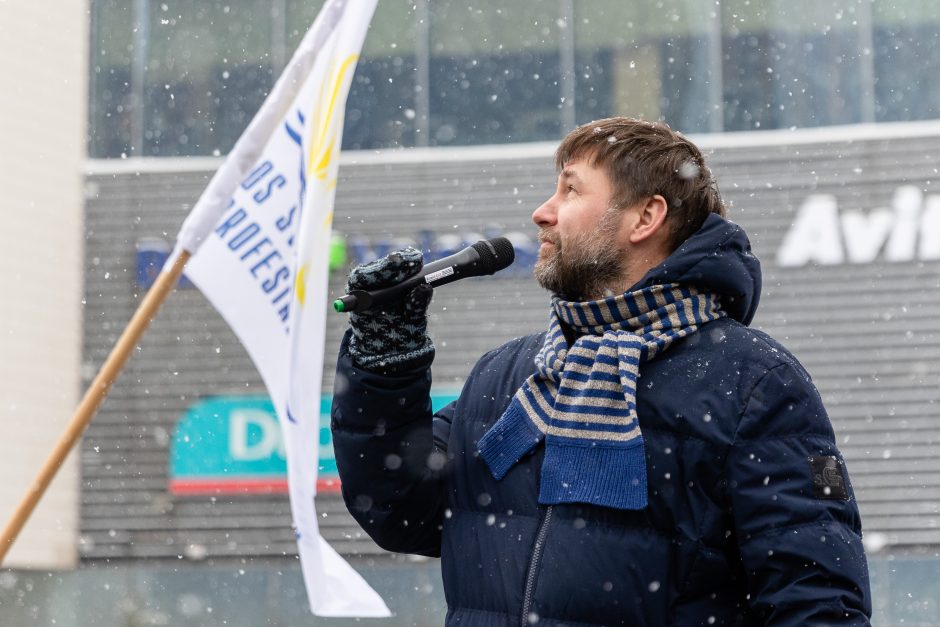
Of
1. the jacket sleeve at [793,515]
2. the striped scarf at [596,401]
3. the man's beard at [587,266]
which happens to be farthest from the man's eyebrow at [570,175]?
the jacket sleeve at [793,515]

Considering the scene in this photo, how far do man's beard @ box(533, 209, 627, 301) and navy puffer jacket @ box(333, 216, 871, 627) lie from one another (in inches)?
4.6

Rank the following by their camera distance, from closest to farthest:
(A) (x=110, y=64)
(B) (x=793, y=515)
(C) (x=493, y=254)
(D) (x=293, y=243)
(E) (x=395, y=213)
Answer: (B) (x=793, y=515), (C) (x=493, y=254), (D) (x=293, y=243), (E) (x=395, y=213), (A) (x=110, y=64)

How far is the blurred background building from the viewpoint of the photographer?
1024cm

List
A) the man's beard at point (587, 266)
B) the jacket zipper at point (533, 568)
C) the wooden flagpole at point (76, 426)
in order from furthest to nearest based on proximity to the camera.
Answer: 1. the wooden flagpole at point (76, 426)
2. the man's beard at point (587, 266)
3. the jacket zipper at point (533, 568)

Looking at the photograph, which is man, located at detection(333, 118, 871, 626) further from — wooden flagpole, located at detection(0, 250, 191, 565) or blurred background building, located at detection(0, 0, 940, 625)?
blurred background building, located at detection(0, 0, 940, 625)

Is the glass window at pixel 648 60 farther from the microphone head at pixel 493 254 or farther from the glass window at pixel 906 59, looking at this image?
the microphone head at pixel 493 254

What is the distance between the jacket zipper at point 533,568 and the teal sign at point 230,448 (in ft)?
27.7

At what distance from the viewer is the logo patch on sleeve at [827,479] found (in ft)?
6.59

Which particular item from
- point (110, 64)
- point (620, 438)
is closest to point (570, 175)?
point (620, 438)

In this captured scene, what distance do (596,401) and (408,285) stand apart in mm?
389

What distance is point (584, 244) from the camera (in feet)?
7.68

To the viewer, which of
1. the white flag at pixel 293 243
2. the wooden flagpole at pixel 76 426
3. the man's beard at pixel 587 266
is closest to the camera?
the man's beard at pixel 587 266

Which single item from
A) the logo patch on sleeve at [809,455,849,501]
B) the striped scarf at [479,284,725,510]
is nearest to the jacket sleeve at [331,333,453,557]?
the striped scarf at [479,284,725,510]

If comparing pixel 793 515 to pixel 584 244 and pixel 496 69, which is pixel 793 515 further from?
pixel 496 69
